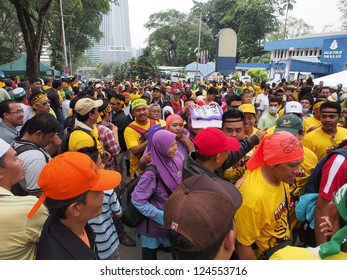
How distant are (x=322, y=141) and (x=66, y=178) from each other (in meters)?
2.96

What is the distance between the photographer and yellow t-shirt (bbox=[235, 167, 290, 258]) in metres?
1.91

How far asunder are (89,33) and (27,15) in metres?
24.1

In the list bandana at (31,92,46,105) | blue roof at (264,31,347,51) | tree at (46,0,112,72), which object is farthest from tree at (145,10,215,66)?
bandana at (31,92,46,105)

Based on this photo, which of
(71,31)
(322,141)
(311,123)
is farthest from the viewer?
(71,31)

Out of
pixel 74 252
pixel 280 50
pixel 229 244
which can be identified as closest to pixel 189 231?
pixel 229 244

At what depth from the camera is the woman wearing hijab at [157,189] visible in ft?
8.02

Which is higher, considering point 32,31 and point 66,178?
point 32,31

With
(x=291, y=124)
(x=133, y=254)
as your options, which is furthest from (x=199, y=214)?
(x=133, y=254)

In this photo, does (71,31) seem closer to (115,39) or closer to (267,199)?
(267,199)

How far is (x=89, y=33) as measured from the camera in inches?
1368

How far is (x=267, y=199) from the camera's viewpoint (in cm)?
194

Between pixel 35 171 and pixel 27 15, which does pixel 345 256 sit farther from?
pixel 27 15

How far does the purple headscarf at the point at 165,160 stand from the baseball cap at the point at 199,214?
3.76ft

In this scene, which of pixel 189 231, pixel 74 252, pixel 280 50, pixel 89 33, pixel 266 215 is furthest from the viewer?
pixel 280 50
